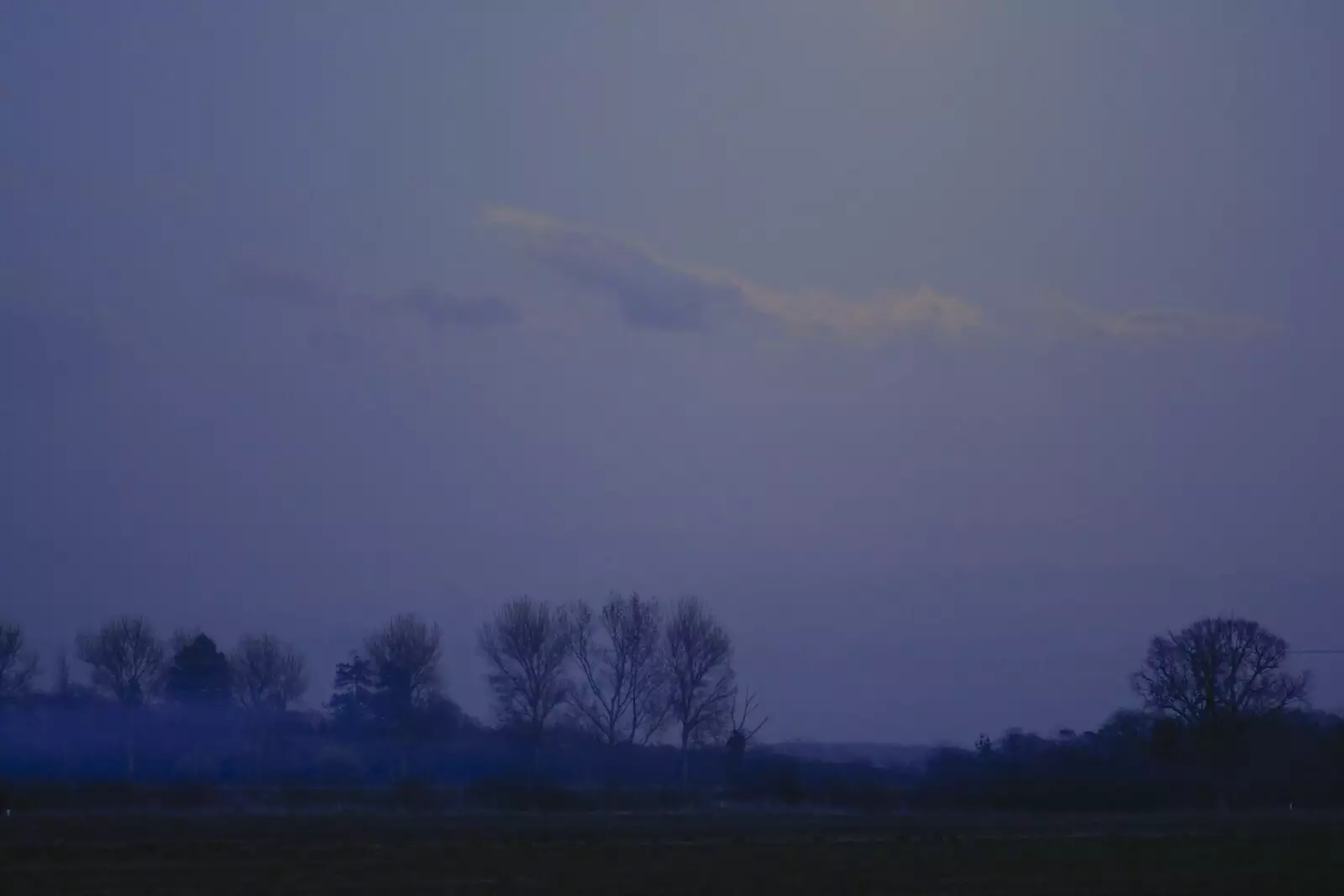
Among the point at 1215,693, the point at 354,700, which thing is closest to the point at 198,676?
the point at 354,700

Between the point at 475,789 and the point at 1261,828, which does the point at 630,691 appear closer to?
the point at 475,789

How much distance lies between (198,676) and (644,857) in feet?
218

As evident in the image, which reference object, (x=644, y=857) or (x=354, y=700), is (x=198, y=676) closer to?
(x=354, y=700)

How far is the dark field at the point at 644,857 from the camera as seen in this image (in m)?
26.6

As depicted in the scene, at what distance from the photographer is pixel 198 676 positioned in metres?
92.9

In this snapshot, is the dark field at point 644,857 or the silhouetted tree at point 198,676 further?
the silhouetted tree at point 198,676

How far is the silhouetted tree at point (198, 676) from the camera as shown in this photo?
92.0 meters

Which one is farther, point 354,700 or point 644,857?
point 354,700

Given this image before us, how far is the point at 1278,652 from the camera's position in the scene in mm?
91375

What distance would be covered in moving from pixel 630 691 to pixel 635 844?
56699 millimetres

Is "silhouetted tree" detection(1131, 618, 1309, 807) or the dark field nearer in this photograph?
the dark field

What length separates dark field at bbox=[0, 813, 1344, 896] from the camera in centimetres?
2662

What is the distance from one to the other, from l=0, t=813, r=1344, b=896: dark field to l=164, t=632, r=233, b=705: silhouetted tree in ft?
132

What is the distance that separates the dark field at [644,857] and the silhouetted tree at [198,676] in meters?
40.2
